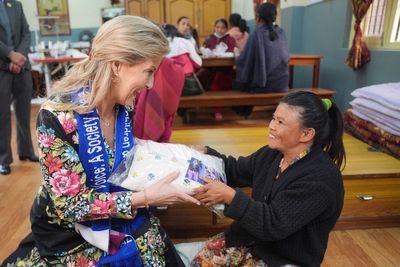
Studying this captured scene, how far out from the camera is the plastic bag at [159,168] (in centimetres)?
99

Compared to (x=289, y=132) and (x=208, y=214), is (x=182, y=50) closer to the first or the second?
(x=208, y=214)

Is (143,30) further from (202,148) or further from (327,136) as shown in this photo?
(327,136)

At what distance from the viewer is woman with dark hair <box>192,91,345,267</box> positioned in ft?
3.26

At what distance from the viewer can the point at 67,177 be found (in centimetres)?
93

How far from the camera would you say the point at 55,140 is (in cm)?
92

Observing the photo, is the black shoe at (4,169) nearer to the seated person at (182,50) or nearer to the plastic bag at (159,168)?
the seated person at (182,50)

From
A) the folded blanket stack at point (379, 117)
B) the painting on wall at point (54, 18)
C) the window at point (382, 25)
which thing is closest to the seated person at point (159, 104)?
the folded blanket stack at point (379, 117)

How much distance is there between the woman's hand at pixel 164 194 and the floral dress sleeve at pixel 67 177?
57 mm

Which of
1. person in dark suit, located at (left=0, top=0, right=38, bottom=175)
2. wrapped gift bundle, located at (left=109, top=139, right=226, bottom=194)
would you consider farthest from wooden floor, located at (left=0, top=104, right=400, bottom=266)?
wrapped gift bundle, located at (left=109, top=139, right=226, bottom=194)

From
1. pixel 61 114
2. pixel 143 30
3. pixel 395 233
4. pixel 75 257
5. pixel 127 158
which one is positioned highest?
pixel 143 30

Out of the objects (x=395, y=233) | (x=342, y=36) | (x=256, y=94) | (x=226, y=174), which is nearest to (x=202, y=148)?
(x=226, y=174)

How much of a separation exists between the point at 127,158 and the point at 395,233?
5.14ft

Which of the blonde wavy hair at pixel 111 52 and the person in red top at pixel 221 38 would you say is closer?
the blonde wavy hair at pixel 111 52

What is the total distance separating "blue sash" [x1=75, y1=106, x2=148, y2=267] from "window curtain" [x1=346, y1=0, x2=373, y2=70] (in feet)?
8.18
